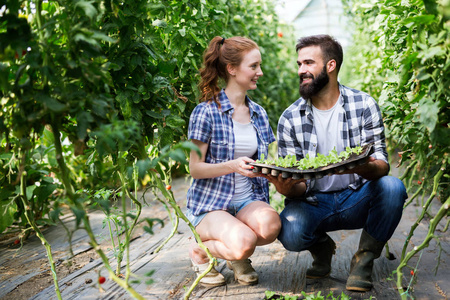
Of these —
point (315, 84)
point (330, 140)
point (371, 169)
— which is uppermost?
point (315, 84)

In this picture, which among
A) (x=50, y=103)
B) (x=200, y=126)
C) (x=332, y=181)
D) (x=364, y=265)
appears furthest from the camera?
(x=332, y=181)

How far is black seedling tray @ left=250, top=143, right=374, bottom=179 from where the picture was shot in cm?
172

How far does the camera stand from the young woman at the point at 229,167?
6.46 ft

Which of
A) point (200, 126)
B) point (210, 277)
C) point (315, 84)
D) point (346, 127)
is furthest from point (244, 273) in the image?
point (315, 84)

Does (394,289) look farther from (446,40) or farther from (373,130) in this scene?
(446,40)

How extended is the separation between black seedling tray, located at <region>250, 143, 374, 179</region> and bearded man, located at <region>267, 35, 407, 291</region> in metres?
0.07

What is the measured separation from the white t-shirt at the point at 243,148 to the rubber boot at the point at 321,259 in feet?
1.39

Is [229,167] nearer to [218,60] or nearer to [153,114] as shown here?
[153,114]

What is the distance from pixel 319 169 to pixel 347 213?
0.43m

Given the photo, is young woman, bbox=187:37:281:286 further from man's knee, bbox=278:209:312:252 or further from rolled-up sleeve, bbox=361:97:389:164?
rolled-up sleeve, bbox=361:97:389:164

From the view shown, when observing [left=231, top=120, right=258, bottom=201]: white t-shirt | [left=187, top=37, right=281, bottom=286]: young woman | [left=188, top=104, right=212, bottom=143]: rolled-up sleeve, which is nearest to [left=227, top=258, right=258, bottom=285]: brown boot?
[left=187, top=37, right=281, bottom=286]: young woman

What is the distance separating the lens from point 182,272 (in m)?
2.25

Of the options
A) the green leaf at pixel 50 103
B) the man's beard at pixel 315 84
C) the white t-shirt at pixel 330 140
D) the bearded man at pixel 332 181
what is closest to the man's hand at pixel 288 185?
the bearded man at pixel 332 181

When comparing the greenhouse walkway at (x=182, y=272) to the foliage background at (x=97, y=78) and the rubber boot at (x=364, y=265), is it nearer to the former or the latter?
the rubber boot at (x=364, y=265)
